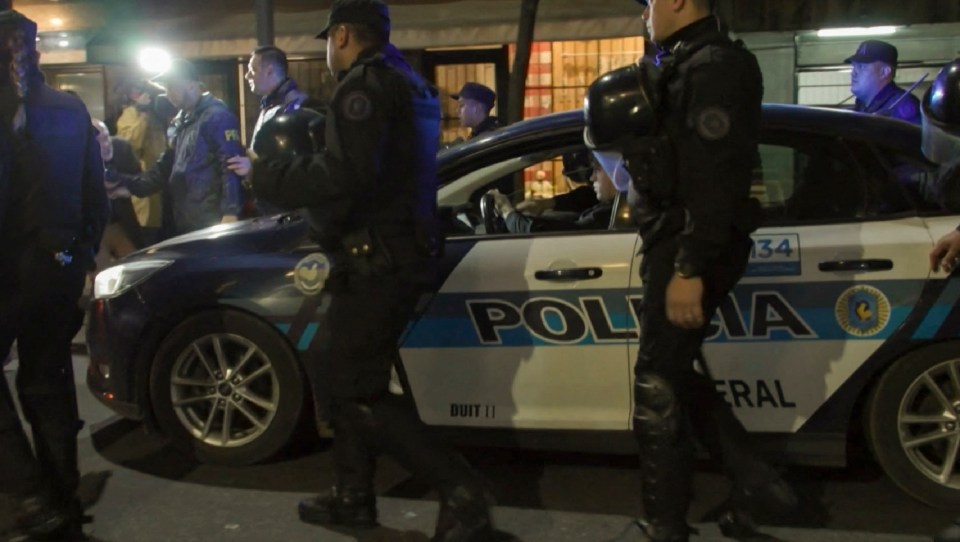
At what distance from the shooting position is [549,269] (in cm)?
417

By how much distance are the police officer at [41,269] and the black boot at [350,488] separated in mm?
879

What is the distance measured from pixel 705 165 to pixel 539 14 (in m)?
7.67

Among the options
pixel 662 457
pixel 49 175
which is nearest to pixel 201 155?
pixel 49 175

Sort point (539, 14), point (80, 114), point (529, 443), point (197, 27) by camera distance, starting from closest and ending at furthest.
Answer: point (80, 114) < point (529, 443) < point (539, 14) < point (197, 27)

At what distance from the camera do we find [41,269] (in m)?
3.81

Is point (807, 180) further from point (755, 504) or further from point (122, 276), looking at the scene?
point (122, 276)

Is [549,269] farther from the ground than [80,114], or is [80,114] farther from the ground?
A: [80,114]

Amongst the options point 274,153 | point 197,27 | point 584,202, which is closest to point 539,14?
point 197,27

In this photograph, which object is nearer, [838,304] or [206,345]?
[838,304]

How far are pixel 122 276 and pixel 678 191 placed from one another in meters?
2.54

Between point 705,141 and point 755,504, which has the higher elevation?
point 705,141

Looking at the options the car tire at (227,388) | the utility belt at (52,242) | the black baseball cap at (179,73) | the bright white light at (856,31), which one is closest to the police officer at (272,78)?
the black baseball cap at (179,73)

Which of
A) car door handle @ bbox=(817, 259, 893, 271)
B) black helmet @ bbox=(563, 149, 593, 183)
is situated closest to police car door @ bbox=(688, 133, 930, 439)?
car door handle @ bbox=(817, 259, 893, 271)

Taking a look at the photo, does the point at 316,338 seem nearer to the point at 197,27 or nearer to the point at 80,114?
the point at 80,114
